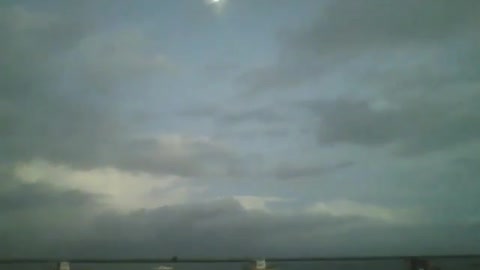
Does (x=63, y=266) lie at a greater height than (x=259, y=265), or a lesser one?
greater

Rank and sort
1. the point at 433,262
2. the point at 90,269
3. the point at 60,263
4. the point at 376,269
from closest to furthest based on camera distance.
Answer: the point at 60,263, the point at 90,269, the point at 433,262, the point at 376,269

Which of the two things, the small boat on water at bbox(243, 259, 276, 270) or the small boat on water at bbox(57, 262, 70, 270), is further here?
the small boat on water at bbox(243, 259, 276, 270)

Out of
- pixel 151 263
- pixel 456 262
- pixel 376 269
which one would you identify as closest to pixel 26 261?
pixel 151 263

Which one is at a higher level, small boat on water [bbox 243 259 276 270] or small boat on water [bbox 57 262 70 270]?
small boat on water [bbox 57 262 70 270]

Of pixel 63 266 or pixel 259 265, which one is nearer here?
pixel 63 266

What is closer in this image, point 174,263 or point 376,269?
point 174,263

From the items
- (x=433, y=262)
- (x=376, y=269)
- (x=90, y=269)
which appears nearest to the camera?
(x=90, y=269)

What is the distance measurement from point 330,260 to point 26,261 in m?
7.77

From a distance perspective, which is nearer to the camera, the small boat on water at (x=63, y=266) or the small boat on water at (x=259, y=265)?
the small boat on water at (x=63, y=266)

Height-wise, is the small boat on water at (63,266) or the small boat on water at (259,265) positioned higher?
the small boat on water at (63,266)

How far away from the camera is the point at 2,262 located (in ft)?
39.4

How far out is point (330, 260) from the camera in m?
13.3

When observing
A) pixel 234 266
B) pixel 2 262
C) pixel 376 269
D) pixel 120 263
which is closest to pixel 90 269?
pixel 120 263

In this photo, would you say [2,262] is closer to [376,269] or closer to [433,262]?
[376,269]
